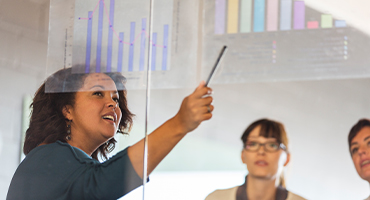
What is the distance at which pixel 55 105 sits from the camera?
68.3 inches

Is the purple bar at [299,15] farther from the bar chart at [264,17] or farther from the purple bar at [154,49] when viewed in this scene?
the purple bar at [154,49]

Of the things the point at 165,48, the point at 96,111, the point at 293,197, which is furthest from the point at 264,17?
the point at 96,111

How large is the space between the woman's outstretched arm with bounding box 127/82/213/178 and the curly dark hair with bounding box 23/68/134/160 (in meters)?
0.15

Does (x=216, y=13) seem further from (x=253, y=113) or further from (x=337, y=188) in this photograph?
(x=337, y=188)

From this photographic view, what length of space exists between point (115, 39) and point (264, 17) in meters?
0.55

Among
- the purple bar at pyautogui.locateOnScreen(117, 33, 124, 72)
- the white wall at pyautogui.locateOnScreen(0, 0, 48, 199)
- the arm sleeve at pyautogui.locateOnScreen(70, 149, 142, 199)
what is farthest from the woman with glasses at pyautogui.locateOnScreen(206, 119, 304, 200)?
the white wall at pyautogui.locateOnScreen(0, 0, 48, 199)

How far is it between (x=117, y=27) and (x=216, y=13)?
38 cm

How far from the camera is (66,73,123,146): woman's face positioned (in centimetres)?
164

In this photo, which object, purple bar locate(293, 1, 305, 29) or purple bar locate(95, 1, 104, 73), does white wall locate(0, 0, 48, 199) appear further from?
purple bar locate(293, 1, 305, 29)

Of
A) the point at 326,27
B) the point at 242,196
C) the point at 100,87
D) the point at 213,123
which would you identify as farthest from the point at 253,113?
the point at 100,87

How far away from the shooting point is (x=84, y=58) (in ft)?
5.54

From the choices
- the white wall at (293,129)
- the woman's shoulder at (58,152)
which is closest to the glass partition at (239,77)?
the white wall at (293,129)

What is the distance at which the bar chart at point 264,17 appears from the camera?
4.80ft

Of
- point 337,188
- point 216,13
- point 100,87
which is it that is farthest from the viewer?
point 100,87
